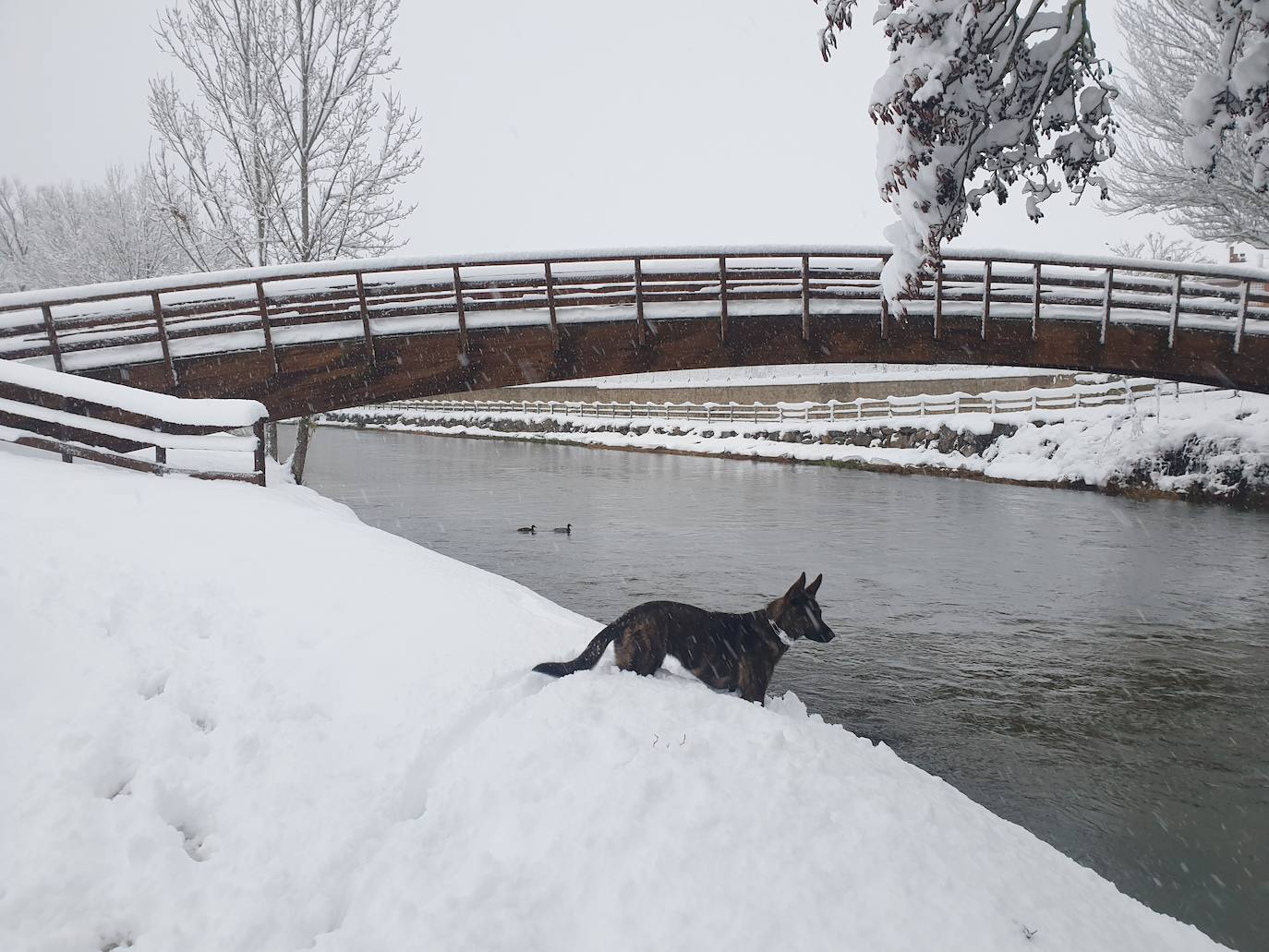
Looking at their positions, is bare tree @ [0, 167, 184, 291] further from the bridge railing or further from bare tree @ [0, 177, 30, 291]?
the bridge railing

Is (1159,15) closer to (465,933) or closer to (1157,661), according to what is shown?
(1157,661)

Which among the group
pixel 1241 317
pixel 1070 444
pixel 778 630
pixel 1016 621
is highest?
pixel 1241 317

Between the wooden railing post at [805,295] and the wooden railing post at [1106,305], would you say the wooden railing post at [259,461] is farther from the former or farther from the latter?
the wooden railing post at [1106,305]

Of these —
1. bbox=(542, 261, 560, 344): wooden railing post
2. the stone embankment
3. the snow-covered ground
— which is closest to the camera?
the snow-covered ground

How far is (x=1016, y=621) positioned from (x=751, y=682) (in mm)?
6112

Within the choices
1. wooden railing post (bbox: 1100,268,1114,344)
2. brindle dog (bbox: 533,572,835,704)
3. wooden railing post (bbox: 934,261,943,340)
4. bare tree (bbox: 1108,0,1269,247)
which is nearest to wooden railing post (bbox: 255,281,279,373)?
brindle dog (bbox: 533,572,835,704)

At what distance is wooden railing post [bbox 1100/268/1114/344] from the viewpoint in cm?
1156

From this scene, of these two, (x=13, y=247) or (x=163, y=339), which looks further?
(x=13, y=247)

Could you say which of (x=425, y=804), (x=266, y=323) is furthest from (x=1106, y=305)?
(x=425, y=804)

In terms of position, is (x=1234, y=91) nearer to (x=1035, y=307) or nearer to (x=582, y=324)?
(x=1035, y=307)

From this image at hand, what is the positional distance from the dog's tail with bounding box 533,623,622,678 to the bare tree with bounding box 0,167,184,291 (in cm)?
2766

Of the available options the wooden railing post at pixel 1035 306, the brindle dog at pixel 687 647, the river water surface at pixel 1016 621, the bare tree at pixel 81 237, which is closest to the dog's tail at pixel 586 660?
the brindle dog at pixel 687 647

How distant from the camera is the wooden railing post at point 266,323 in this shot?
10.1m

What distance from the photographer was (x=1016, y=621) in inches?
384
